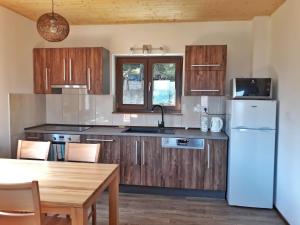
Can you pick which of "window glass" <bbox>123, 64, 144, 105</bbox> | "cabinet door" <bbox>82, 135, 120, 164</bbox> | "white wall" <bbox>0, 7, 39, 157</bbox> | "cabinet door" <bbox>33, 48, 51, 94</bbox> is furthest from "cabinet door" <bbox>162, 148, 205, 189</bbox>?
"white wall" <bbox>0, 7, 39, 157</bbox>

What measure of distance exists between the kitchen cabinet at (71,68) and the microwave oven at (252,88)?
1.84 m

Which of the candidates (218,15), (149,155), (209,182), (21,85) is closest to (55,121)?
(21,85)

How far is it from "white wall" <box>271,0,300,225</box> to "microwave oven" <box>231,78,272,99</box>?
0.44 feet

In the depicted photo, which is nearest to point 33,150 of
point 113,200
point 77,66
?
point 113,200

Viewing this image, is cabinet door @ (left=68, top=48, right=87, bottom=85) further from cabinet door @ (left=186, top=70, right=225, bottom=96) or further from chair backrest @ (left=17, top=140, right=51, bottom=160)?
cabinet door @ (left=186, top=70, right=225, bottom=96)

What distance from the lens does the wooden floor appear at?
301cm

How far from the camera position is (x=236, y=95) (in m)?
3.39

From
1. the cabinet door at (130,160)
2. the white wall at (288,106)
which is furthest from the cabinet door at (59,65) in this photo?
the white wall at (288,106)

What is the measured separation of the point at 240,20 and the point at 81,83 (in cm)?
245

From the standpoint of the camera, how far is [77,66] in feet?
12.9

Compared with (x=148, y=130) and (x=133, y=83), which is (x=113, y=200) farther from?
(x=133, y=83)

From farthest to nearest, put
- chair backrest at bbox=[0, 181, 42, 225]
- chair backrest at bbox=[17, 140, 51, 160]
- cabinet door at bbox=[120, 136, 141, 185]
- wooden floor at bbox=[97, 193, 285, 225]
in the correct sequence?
cabinet door at bbox=[120, 136, 141, 185] < wooden floor at bbox=[97, 193, 285, 225] < chair backrest at bbox=[17, 140, 51, 160] < chair backrest at bbox=[0, 181, 42, 225]

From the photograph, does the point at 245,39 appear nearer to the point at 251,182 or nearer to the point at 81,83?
the point at 251,182

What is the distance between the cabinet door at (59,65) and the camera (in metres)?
3.96
